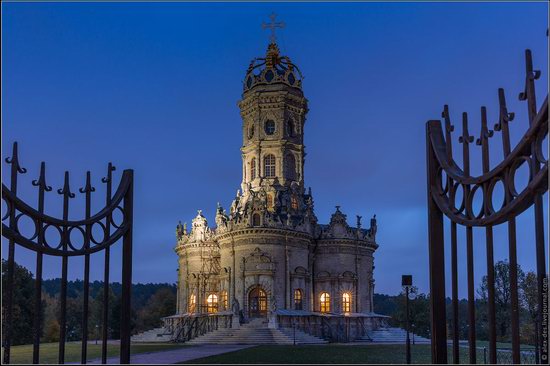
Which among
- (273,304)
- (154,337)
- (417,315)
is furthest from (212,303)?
(417,315)

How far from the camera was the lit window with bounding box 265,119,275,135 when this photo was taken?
5994 cm

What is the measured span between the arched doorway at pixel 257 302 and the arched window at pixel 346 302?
7.80 metres

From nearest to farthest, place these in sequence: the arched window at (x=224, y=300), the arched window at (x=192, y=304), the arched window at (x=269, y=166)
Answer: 1. the arched window at (x=224, y=300)
2. the arched window at (x=192, y=304)
3. the arched window at (x=269, y=166)

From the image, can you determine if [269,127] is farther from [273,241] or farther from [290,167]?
[273,241]

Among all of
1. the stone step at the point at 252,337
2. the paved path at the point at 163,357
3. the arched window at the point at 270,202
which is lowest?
the stone step at the point at 252,337

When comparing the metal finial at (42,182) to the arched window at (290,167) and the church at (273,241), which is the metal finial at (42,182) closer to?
the church at (273,241)

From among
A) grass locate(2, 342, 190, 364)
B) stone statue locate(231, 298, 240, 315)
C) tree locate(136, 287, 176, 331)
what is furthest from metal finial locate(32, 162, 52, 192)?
tree locate(136, 287, 176, 331)

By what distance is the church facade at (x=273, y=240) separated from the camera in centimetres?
5350

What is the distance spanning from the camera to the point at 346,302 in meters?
58.3

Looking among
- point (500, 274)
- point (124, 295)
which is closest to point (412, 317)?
point (500, 274)

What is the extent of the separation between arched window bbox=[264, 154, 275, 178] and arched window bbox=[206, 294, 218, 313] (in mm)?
10709

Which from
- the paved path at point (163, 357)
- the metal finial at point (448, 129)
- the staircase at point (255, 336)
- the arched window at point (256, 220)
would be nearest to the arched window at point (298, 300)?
the staircase at point (255, 336)

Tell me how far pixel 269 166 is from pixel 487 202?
171 feet

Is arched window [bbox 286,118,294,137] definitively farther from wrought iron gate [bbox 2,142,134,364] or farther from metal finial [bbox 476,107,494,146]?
metal finial [bbox 476,107,494,146]
